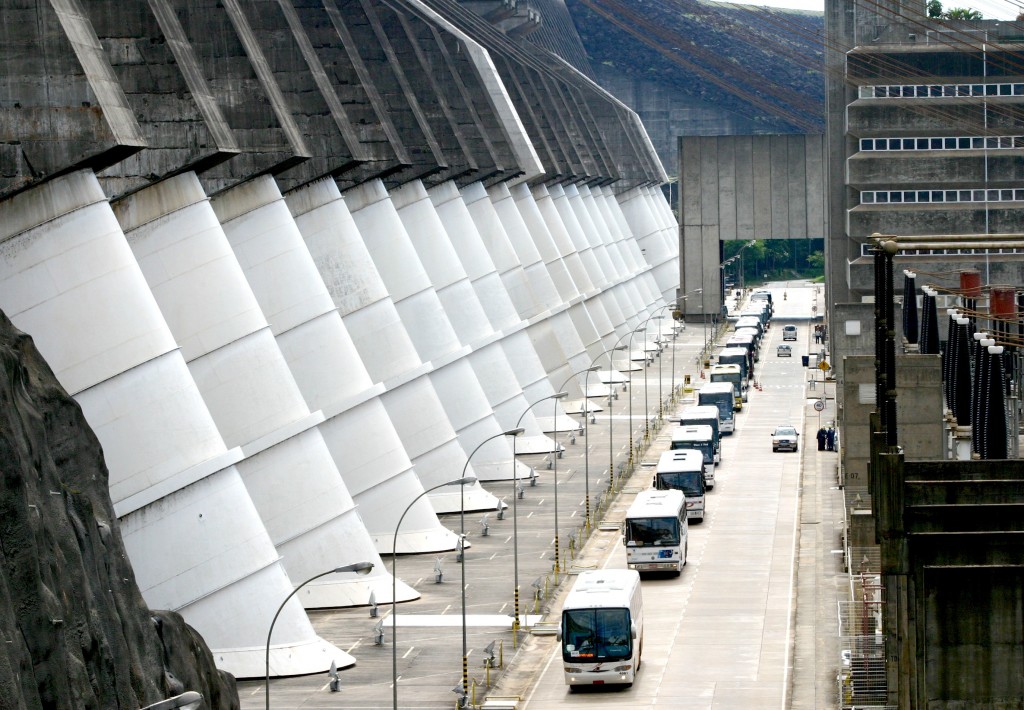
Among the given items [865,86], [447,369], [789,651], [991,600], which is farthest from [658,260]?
[991,600]

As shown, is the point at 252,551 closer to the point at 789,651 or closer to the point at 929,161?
the point at 789,651

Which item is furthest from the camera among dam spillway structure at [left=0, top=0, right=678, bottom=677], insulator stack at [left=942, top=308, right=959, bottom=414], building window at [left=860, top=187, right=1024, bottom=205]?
building window at [left=860, top=187, right=1024, bottom=205]

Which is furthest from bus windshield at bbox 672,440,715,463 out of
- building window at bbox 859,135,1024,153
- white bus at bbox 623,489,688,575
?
building window at bbox 859,135,1024,153

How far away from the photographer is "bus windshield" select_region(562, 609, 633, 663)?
42250 millimetres

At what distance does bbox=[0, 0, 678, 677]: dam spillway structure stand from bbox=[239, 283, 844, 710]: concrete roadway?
1893mm

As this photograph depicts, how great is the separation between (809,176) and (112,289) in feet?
361

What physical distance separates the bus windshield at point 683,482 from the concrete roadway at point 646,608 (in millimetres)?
1311

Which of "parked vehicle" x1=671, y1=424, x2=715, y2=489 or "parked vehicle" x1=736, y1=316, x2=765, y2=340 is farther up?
"parked vehicle" x1=671, y1=424, x2=715, y2=489

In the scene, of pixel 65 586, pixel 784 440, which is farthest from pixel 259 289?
pixel 784 440

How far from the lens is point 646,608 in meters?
52.1

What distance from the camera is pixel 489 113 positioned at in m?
93.6

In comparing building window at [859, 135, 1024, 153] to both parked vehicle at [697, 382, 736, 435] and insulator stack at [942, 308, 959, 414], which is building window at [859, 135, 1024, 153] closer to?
parked vehicle at [697, 382, 736, 435]

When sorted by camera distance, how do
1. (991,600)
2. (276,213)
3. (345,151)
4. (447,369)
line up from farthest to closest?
(447,369)
(345,151)
(276,213)
(991,600)

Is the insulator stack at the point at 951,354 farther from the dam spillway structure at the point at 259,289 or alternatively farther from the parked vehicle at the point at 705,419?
the parked vehicle at the point at 705,419
